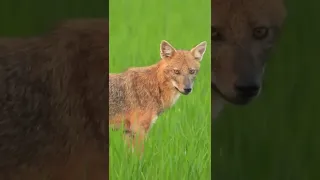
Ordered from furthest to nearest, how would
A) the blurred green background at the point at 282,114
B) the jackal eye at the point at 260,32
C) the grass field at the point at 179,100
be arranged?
the blurred green background at the point at 282,114, the jackal eye at the point at 260,32, the grass field at the point at 179,100

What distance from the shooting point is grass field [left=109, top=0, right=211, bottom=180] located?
3.93 metres

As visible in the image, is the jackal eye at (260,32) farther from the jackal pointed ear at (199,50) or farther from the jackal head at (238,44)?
the jackal pointed ear at (199,50)

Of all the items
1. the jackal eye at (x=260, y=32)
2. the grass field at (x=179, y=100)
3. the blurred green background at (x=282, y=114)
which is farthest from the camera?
the blurred green background at (x=282, y=114)

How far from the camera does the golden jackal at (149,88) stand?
13.1ft

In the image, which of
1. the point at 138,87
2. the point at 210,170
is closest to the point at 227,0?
the point at 138,87

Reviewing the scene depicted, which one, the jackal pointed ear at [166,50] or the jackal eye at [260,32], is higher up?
the jackal eye at [260,32]

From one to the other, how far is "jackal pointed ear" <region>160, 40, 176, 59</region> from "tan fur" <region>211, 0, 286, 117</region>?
296 millimetres

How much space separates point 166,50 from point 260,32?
71cm

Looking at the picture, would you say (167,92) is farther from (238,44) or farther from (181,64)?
(238,44)
